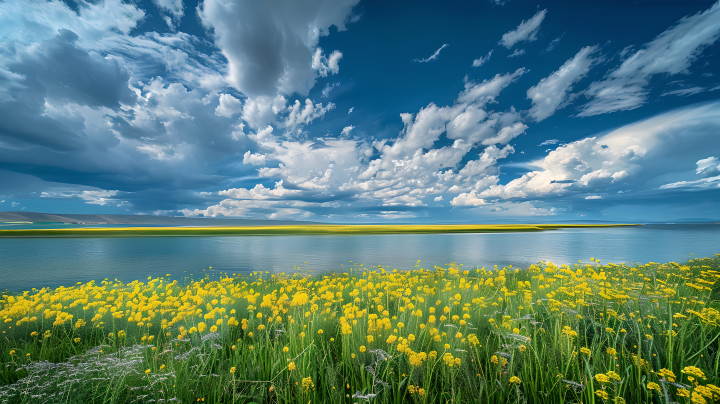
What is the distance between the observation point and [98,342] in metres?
5.12

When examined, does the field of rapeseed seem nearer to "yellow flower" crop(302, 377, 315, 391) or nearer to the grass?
"yellow flower" crop(302, 377, 315, 391)

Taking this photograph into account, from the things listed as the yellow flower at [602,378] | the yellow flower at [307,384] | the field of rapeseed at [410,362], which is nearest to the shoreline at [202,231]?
the field of rapeseed at [410,362]

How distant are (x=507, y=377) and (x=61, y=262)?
3641cm

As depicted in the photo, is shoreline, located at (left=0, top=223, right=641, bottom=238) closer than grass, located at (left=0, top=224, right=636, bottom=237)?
Yes

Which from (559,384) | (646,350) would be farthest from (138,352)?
(646,350)

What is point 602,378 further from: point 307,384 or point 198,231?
point 198,231

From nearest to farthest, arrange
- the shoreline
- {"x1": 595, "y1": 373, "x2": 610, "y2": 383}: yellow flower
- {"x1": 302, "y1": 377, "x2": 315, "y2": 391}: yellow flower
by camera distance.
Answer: {"x1": 595, "y1": 373, "x2": 610, "y2": 383}: yellow flower → {"x1": 302, "y1": 377, "x2": 315, "y2": 391}: yellow flower → the shoreline

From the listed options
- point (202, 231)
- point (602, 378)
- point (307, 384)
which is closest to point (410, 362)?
point (307, 384)

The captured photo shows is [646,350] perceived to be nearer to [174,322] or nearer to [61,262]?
[174,322]

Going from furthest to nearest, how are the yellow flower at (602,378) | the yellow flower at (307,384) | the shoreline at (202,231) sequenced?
the shoreline at (202,231)
the yellow flower at (307,384)
the yellow flower at (602,378)

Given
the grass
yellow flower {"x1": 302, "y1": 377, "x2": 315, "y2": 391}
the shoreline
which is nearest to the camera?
yellow flower {"x1": 302, "y1": 377, "x2": 315, "y2": 391}

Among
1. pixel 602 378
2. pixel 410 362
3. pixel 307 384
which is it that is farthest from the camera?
pixel 410 362

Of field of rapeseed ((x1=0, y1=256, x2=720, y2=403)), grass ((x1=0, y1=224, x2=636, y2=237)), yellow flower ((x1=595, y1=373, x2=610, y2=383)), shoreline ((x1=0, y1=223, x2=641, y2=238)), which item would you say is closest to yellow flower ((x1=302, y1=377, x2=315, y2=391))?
field of rapeseed ((x1=0, y1=256, x2=720, y2=403))

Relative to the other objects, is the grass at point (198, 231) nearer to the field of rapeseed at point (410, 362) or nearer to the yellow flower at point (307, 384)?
the field of rapeseed at point (410, 362)
